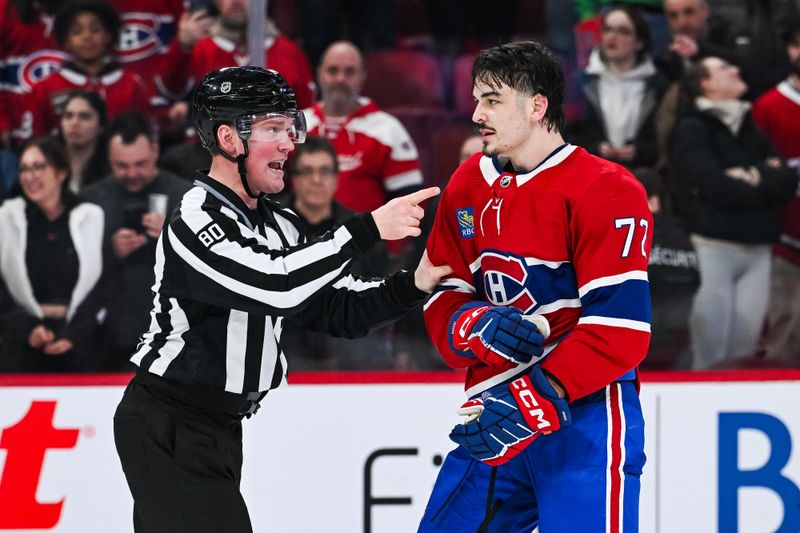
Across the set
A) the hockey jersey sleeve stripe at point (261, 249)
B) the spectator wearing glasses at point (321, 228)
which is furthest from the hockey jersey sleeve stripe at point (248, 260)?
the spectator wearing glasses at point (321, 228)

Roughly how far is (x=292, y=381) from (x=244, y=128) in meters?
1.21

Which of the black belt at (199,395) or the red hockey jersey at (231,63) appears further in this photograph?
the red hockey jersey at (231,63)

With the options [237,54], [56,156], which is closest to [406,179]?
[237,54]

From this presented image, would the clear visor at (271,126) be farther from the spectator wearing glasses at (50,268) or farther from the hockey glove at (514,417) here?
the spectator wearing glasses at (50,268)

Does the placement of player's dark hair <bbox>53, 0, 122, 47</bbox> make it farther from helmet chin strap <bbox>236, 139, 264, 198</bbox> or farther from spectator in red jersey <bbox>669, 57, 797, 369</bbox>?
helmet chin strap <bbox>236, 139, 264, 198</bbox>

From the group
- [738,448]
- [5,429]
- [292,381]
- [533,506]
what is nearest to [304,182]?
[292,381]

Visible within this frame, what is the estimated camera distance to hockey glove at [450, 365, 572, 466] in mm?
2342

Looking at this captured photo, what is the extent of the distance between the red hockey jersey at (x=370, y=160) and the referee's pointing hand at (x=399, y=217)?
1876 millimetres

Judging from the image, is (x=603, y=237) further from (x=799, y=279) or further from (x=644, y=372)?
(x=799, y=279)

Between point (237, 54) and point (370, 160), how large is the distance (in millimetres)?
612

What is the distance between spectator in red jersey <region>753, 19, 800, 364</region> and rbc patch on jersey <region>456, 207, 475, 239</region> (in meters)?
1.91

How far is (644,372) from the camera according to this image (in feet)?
12.0

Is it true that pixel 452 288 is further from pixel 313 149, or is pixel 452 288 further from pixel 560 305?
pixel 313 149

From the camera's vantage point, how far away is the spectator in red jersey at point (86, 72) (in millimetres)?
4504
